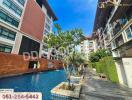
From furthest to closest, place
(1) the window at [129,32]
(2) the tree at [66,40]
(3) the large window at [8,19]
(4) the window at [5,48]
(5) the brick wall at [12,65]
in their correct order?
1. (3) the large window at [8,19]
2. (4) the window at [5,48]
3. (5) the brick wall at [12,65]
4. (1) the window at [129,32]
5. (2) the tree at [66,40]

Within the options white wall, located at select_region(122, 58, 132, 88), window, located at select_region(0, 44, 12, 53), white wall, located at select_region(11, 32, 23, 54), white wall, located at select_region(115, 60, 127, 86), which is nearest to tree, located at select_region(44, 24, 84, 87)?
white wall, located at select_region(122, 58, 132, 88)

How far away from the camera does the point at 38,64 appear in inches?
1289

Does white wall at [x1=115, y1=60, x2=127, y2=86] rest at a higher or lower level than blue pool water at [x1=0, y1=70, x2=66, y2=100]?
higher

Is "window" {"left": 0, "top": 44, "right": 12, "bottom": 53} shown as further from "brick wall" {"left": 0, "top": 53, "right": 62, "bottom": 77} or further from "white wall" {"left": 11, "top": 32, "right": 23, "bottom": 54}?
"brick wall" {"left": 0, "top": 53, "right": 62, "bottom": 77}

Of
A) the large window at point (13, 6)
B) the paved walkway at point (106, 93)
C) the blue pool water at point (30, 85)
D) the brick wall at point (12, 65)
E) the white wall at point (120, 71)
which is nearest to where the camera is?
the paved walkway at point (106, 93)

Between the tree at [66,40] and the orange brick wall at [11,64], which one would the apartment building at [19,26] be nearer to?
the orange brick wall at [11,64]

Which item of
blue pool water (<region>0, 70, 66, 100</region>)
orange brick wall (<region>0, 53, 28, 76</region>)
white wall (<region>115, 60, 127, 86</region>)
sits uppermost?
orange brick wall (<region>0, 53, 28, 76</region>)

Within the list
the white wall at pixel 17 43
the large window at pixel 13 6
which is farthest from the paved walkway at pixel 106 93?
the large window at pixel 13 6

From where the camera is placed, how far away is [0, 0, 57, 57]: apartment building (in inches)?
930

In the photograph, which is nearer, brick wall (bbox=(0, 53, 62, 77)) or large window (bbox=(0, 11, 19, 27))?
brick wall (bbox=(0, 53, 62, 77))

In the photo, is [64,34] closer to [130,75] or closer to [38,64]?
[130,75]

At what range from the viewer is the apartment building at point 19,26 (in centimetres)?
2362

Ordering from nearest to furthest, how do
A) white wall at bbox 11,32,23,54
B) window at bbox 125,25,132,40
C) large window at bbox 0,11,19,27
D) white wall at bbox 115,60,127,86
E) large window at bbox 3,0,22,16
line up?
1. white wall at bbox 115,60,127,86
2. window at bbox 125,25,132,40
3. large window at bbox 0,11,19,27
4. large window at bbox 3,0,22,16
5. white wall at bbox 11,32,23,54

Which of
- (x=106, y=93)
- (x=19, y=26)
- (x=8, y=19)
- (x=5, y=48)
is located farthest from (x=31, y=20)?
(x=106, y=93)
